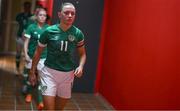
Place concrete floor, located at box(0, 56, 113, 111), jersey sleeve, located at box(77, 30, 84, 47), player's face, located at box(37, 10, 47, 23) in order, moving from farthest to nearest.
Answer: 1. concrete floor, located at box(0, 56, 113, 111)
2. player's face, located at box(37, 10, 47, 23)
3. jersey sleeve, located at box(77, 30, 84, 47)

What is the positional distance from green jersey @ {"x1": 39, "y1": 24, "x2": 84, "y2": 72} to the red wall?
1.01 metres

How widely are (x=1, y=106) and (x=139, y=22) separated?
7.56 ft

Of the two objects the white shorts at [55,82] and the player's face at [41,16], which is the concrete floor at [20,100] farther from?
the white shorts at [55,82]

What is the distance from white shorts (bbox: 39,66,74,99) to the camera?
154 inches

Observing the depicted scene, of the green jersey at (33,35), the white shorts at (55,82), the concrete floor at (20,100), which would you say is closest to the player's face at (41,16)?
the green jersey at (33,35)

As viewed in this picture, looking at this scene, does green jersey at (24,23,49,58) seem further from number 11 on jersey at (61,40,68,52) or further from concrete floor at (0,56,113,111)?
number 11 on jersey at (61,40,68,52)

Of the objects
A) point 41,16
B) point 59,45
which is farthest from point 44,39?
point 41,16

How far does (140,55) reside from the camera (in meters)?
4.78

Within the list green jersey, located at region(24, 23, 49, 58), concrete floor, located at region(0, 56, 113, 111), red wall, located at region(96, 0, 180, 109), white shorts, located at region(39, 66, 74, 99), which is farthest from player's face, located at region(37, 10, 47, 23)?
white shorts, located at region(39, 66, 74, 99)

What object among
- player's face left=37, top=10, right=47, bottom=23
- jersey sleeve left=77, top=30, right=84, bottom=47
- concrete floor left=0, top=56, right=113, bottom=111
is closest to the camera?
jersey sleeve left=77, top=30, right=84, bottom=47

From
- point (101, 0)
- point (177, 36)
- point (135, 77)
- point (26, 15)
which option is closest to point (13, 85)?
point (26, 15)

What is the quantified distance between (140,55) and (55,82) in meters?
1.35

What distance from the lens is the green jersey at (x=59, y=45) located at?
388cm

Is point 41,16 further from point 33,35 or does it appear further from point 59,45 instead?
point 59,45
